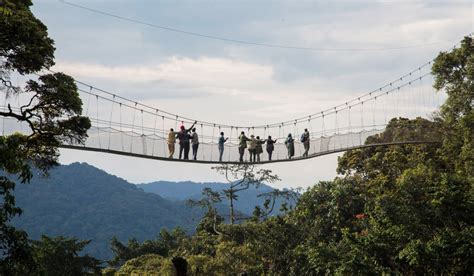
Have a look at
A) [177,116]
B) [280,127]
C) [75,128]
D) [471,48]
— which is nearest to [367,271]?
[75,128]

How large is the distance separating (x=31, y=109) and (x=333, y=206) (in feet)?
65.3

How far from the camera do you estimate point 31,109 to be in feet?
48.9

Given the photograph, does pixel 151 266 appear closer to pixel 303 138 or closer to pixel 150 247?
pixel 303 138

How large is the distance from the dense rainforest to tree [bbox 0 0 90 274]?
0.02 m

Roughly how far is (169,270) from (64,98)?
51.9 feet

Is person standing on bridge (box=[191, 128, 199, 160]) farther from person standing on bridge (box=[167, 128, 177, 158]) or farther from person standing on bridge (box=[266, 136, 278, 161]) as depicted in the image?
person standing on bridge (box=[266, 136, 278, 161])

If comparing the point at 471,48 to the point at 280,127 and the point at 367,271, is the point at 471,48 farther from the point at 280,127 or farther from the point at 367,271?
the point at 367,271

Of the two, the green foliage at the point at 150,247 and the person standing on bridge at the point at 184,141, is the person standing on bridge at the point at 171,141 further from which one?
the green foliage at the point at 150,247

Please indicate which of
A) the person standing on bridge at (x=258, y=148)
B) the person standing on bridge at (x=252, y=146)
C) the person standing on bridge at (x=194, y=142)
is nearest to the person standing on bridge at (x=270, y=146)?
the person standing on bridge at (x=258, y=148)

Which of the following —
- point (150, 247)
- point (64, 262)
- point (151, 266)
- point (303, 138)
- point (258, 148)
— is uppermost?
point (303, 138)

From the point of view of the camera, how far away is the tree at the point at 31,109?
1094cm

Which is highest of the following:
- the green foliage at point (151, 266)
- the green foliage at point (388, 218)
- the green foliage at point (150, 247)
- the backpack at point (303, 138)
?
the backpack at point (303, 138)

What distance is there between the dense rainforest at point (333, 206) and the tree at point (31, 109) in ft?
0.07

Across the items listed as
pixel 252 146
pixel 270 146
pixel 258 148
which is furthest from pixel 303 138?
pixel 252 146
